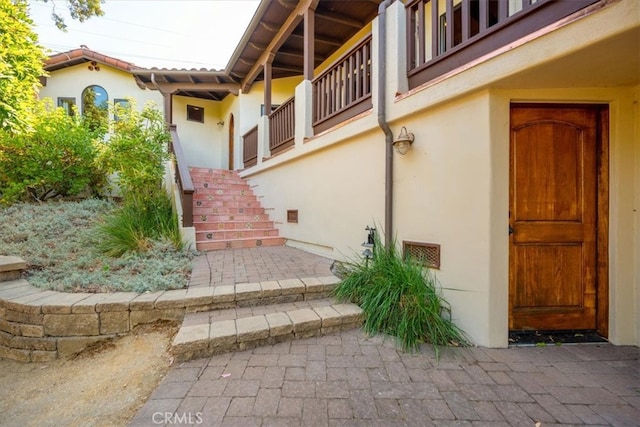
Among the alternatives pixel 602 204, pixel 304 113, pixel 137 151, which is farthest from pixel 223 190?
pixel 602 204

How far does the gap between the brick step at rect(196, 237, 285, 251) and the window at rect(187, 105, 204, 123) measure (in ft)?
21.5

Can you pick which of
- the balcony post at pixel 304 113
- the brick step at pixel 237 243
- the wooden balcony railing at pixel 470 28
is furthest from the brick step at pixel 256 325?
the balcony post at pixel 304 113

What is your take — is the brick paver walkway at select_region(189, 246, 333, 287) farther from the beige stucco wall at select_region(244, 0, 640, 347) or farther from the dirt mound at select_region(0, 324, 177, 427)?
the beige stucco wall at select_region(244, 0, 640, 347)

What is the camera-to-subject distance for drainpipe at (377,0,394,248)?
315 cm

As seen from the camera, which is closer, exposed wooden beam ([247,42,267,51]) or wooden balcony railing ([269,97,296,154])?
wooden balcony railing ([269,97,296,154])

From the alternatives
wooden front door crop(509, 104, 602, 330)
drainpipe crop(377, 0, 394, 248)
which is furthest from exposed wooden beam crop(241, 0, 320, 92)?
wooden front door crop(509, 104, 602, 330)

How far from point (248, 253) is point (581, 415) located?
13.4 feet

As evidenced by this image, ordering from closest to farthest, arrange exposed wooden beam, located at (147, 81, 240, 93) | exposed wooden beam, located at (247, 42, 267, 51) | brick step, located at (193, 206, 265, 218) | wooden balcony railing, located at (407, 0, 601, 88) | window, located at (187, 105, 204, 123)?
1. wooden balcony railing, located at (407, 0, 601, 88)
2. brick step, located at (193, 206, 265, 218)
3. exposed wooden beam, located at (247, 42, 267, 51)
4. exposed wooden beam, located at (147, 81, 240, 93)
5. window, located at (187, 105, 204, 123)

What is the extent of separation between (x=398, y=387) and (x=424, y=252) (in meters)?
1.37

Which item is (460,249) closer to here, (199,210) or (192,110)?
(199,210)

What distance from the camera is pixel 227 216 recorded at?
578 cm

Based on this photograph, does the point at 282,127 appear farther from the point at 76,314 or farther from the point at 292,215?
the point at 76,314

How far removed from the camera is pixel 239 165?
27.3ft

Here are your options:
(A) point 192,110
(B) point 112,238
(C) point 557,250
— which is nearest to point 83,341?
(B) point 112,238
